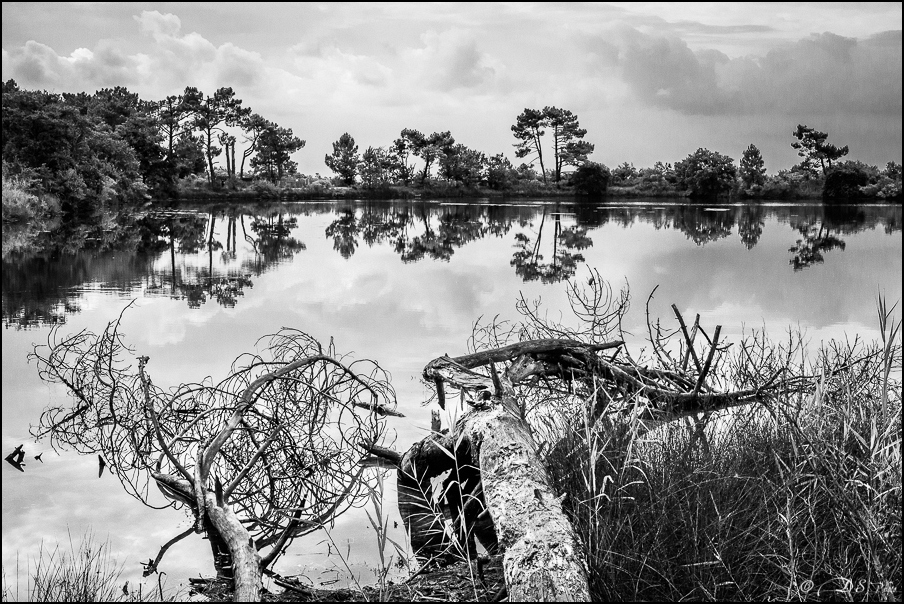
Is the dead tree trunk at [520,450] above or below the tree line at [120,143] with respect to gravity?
below

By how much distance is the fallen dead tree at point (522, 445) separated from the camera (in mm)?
3006

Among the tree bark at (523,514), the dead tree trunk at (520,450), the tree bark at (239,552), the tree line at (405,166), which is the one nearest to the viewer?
the tree bark at (523,514)

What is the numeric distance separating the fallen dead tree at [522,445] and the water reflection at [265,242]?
6.63 metres

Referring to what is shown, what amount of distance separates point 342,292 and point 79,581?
10630mm

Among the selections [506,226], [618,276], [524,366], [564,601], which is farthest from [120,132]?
[564,601]

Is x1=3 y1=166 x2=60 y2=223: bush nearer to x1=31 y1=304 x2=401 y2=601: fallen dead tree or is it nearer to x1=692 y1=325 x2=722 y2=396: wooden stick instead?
x1=31 y1=304 x2=401 y2=601: fallen dead tree

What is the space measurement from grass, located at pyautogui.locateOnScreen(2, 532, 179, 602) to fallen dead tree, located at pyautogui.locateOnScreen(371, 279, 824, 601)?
4.34 feet

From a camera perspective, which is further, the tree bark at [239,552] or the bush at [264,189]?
the bush at [264,189]

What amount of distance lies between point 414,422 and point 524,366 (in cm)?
92

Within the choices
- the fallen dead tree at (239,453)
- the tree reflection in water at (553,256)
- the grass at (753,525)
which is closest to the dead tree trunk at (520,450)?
the grass at (753,525)

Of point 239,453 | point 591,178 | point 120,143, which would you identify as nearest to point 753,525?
point 239,453

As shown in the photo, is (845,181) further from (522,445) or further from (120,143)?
(522,445)

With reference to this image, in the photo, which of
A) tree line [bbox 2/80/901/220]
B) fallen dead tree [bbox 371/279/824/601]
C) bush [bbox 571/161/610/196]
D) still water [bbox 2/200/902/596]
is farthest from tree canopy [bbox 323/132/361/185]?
fallen dead tree [bbox 371/279/824/601]

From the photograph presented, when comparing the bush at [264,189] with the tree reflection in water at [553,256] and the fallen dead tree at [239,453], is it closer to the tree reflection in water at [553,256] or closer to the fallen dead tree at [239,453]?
the tree reflection in water at [553,256]
